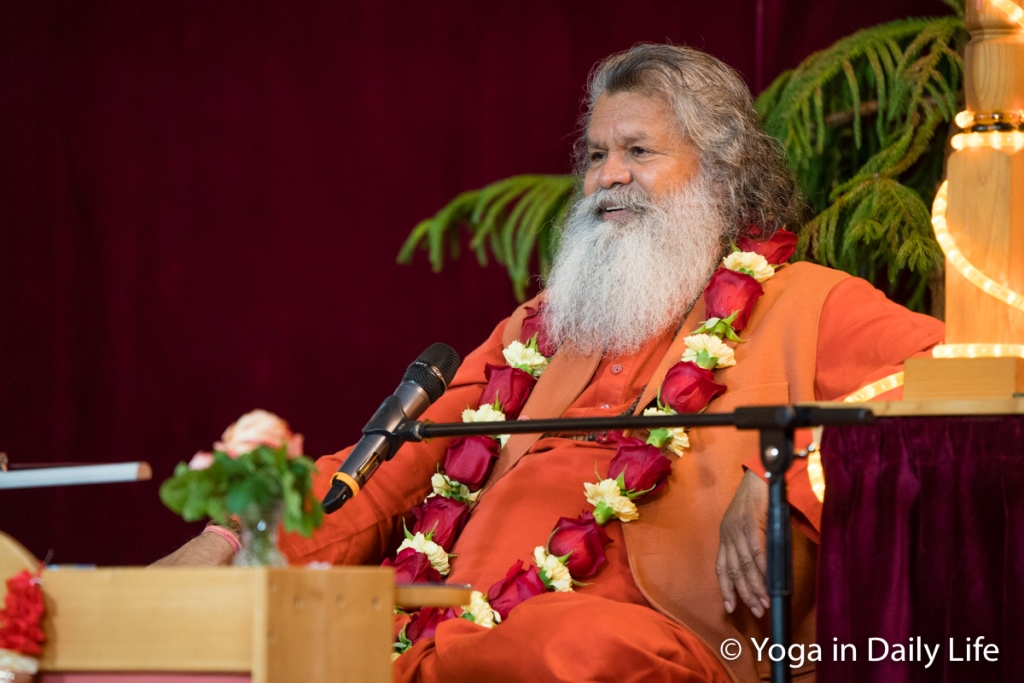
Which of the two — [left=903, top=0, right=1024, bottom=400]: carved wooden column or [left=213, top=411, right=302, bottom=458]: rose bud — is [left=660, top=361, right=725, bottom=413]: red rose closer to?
[left=903, top=0, right=1024, bottom=400]: carved wooden column

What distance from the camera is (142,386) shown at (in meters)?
4.66

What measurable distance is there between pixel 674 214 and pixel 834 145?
678mm

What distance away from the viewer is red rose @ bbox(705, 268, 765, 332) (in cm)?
327

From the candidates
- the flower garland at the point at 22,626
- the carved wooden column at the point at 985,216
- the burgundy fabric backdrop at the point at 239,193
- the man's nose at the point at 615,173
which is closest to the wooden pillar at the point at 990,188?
the carved wooden column at the point at 985,216

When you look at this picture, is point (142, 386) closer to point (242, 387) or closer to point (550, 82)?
point (242, 387)

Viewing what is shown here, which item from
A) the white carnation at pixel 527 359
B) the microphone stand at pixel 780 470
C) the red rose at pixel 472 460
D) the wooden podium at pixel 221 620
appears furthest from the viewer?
the white carnation at pixel 527 359

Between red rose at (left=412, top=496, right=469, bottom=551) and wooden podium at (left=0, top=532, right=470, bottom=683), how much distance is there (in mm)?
1237

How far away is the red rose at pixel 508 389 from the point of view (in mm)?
3522

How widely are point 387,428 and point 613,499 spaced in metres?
0.66

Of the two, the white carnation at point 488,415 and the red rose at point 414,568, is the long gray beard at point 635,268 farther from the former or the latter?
the red rose at point 414,568

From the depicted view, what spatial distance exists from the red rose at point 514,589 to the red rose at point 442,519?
0.26 metres

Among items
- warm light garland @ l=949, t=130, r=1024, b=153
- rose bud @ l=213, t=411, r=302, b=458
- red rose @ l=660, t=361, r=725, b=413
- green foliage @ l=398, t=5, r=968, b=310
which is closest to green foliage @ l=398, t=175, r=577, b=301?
green foliage @ l=398, t=5, r=968, b=310

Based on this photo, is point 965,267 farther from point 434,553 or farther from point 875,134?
point 875,134

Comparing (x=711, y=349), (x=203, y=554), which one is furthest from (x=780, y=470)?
(x=203, y=554)
